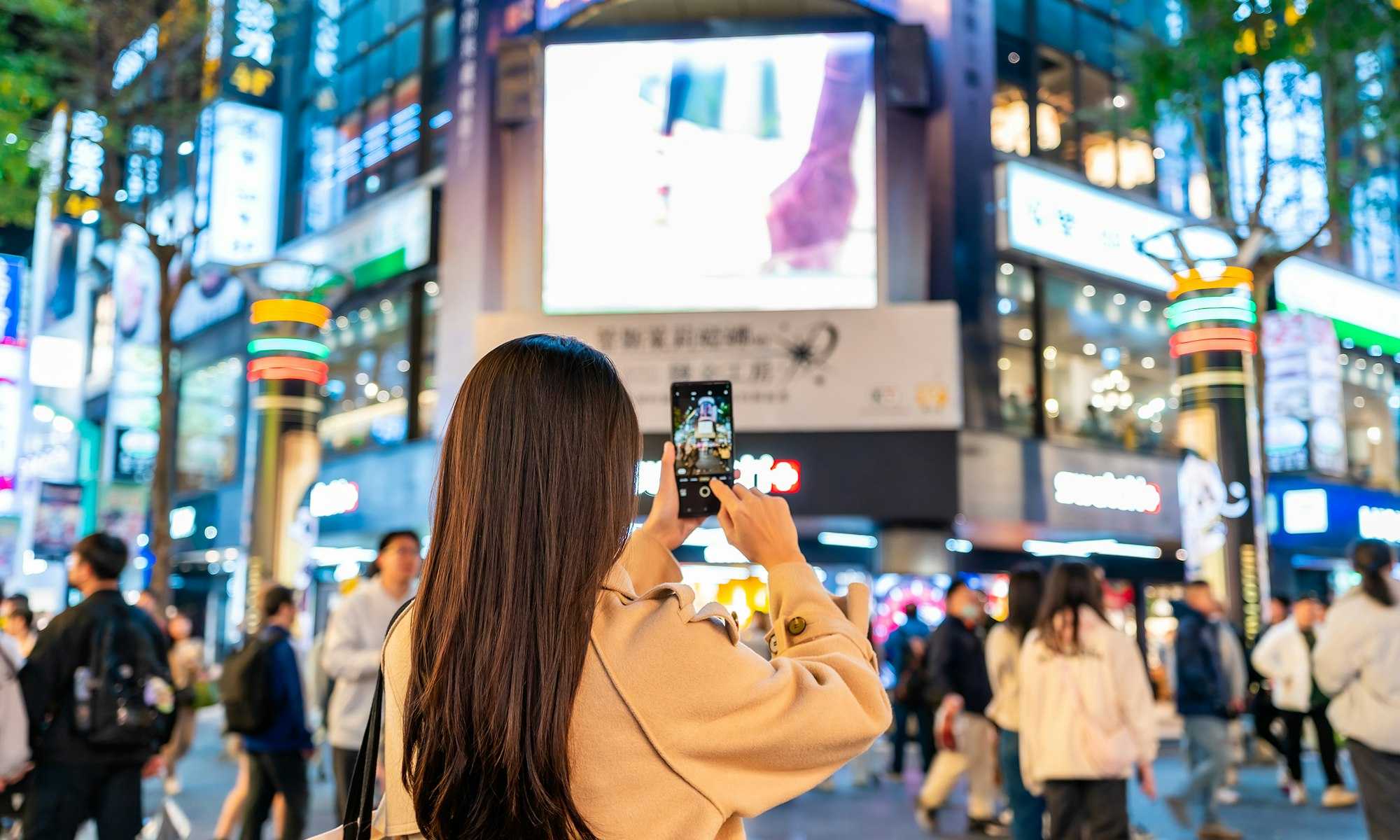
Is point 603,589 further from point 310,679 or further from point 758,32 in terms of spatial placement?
point 758,32

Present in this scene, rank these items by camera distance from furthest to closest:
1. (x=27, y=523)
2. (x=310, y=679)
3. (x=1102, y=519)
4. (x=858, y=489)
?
(x=27, y=523) < (x=1102, y=519) < (x=858, y=489) < (x=310, y=679)

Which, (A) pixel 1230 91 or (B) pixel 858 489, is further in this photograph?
(A) pixel 1230 91

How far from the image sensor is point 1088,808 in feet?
18.3

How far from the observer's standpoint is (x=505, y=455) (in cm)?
164

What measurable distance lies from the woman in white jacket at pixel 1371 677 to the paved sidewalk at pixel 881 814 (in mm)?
3433

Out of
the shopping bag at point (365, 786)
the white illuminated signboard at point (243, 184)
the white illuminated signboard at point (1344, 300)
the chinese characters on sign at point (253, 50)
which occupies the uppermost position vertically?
the chinese characters on sign at point (253, 50)

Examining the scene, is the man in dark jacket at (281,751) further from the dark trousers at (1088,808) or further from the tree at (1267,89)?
the tree at (1267,89)

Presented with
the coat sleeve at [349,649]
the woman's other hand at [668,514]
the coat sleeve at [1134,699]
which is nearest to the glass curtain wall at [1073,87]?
the coat sleeve at [1134,699]

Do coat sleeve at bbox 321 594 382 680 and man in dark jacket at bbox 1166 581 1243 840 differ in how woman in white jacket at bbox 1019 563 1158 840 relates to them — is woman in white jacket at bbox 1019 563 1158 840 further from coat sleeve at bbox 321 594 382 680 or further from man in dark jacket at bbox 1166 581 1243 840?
man in dark jacket at bbox 1166 581 1243 840

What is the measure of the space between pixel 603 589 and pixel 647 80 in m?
15.6

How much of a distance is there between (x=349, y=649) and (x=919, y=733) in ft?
22.1

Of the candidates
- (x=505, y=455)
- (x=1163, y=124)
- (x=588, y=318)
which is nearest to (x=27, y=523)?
(x=588, y=318)

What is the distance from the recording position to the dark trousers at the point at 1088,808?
5.52 metres

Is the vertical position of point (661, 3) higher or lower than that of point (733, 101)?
higher
